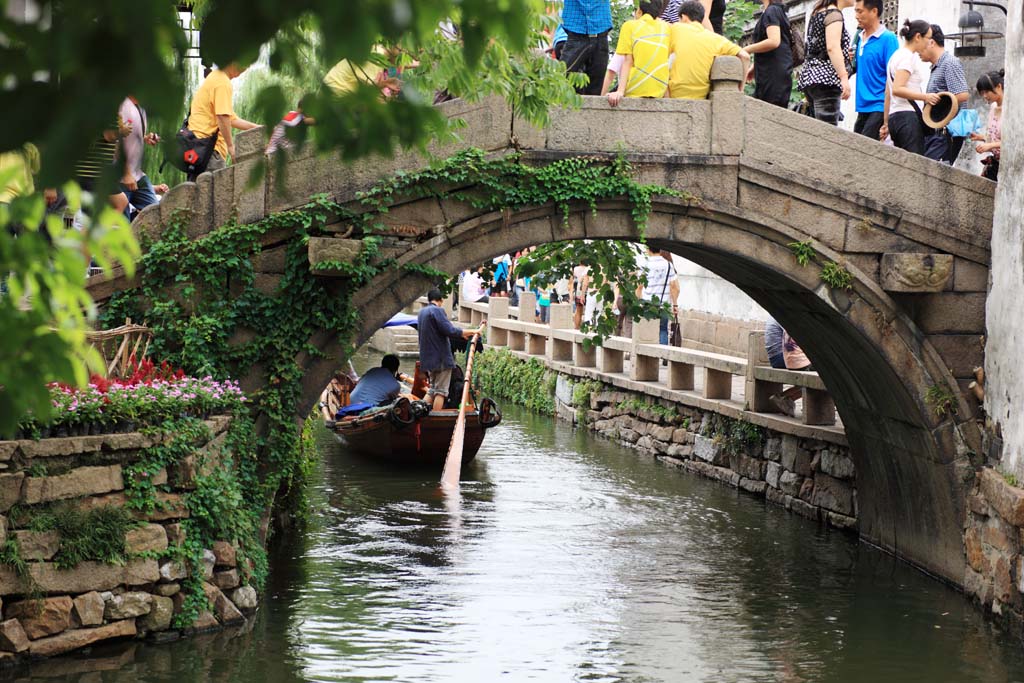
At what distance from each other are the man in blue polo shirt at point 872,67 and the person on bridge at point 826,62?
146 mm

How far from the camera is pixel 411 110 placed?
249 cm

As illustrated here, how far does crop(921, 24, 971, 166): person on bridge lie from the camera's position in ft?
31.1

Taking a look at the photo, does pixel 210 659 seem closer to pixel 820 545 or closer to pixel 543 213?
pixel 543 213

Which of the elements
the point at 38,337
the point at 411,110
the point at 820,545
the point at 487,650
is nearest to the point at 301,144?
the point at 411,110

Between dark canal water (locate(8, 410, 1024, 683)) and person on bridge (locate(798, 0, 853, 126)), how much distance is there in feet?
11.8

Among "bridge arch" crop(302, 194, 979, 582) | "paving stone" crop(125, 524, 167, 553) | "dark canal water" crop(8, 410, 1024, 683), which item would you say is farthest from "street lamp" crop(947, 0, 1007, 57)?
"paving stone" crop(125, 524, 167, 553)

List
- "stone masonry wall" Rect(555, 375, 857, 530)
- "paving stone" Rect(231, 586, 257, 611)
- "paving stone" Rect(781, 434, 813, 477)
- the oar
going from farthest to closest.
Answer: the oar < "paving stone" Rect(781, 434, 813, 477) < "stone masonry wall" Rect(555, 375, 857, 530) < "paving stone" Rect(231, 586, 257, 611)

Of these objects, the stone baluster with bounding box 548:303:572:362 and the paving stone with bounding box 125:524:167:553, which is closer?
the paving stone with bounding box 125:524:167:553

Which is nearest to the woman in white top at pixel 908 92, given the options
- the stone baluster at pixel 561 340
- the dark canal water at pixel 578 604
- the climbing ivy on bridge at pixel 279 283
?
the climbing ivy on bridge at pixel 279 283

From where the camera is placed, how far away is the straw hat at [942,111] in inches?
371

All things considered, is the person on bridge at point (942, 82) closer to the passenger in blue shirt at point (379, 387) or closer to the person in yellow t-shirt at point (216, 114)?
the person in yellow t-shirt at point (216, 114)

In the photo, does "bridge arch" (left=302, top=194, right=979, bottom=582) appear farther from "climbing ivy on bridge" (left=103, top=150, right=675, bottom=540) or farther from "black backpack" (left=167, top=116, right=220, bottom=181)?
"black backpack" (left=167, top=116, right=220, bottom=181)

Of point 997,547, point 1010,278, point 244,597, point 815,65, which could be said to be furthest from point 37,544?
point 815,65

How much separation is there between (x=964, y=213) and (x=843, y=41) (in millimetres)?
1696
